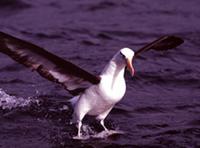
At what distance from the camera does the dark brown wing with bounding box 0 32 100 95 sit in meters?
6.96

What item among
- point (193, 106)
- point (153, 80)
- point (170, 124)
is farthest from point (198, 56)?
point (170, 124)

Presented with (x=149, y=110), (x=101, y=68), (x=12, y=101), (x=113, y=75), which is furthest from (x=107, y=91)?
(x=101, y=68)

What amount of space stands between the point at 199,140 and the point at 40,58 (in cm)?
209

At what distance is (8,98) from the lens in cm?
903

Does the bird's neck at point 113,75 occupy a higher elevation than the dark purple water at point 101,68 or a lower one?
higher

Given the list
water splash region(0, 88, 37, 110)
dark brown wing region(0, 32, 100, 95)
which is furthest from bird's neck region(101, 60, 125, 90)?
water splash region(0, 88, 37, 110)

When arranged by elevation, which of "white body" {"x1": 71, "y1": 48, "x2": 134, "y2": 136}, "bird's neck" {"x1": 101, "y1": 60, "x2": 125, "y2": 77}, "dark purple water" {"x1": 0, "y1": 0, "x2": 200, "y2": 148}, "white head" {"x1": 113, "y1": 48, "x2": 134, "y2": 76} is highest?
"white head" {"x1": 113, "y1": 48, "x2": 134, "y2": 76}

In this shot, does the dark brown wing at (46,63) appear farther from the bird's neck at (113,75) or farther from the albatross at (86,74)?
the bird's neck at (113,75)

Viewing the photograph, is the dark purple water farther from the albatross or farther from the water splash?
the albatross

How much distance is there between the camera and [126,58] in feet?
24.2

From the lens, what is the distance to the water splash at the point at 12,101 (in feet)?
29.0

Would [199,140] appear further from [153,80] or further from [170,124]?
[153,80]

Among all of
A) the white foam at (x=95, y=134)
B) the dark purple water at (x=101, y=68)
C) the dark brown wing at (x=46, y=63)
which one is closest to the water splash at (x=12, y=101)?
the dark purple water at (x=101, y=68)

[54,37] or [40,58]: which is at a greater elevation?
[40,58]
